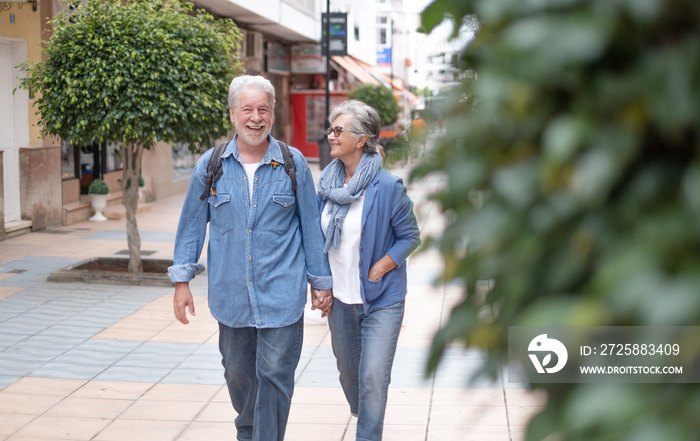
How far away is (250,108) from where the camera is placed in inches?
163

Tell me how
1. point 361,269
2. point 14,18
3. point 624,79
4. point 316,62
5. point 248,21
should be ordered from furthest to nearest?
point 316,62 < point 248,21 < point 14,18 < point 361,269 < point 624,79

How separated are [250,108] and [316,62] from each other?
27808mm

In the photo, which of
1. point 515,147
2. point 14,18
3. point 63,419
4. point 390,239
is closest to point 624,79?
point 515,147

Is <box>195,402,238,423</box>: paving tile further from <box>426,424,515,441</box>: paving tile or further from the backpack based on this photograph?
the backpack

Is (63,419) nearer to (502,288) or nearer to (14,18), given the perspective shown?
(502,288)

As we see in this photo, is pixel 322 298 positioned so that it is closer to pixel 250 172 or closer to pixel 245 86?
pixel 250 172

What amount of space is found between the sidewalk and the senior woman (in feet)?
1.10

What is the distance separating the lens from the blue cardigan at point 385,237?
4402 millimetres

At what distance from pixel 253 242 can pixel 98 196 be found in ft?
37.6

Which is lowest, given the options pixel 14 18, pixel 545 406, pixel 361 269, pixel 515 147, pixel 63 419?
pixel 63 419

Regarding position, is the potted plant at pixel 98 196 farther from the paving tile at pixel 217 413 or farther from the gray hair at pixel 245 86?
the gray hair at pixel 245 86

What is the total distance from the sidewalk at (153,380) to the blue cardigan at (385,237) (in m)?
0.33

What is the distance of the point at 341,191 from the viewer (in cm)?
450

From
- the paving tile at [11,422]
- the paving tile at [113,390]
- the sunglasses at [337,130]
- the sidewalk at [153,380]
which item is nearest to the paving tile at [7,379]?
the sidewalk at [153,380]
